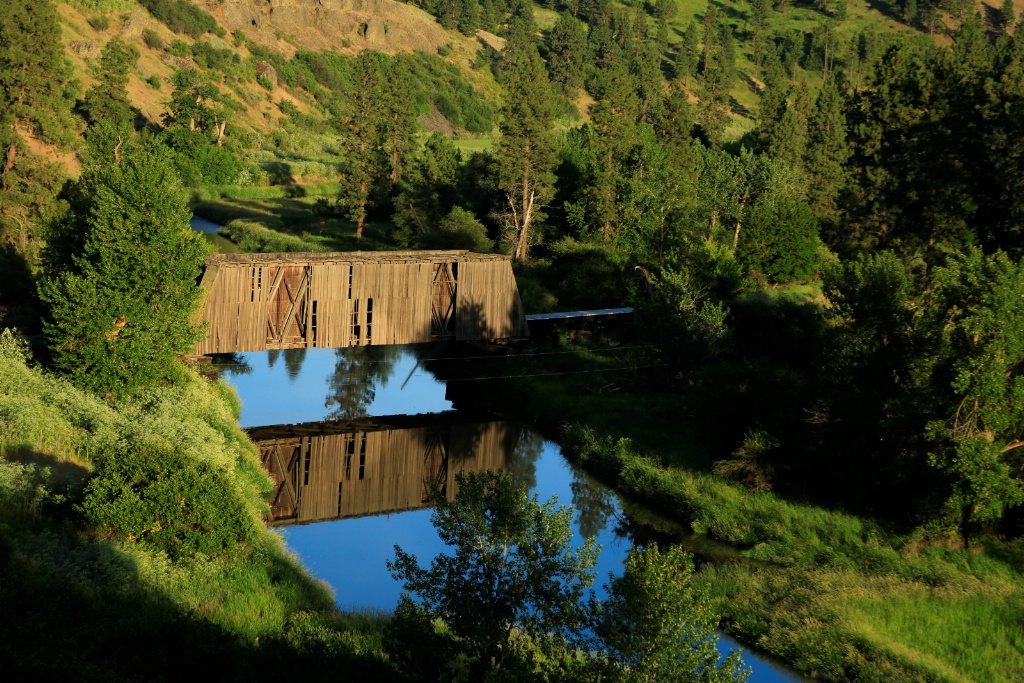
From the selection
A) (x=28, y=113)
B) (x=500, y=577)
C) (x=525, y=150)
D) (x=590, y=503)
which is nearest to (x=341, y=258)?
(x=590, y=503)

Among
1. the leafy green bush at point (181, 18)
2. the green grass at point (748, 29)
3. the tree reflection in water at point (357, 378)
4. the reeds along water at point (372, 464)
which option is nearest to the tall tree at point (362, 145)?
the tree reflection in water at point (357, 378)

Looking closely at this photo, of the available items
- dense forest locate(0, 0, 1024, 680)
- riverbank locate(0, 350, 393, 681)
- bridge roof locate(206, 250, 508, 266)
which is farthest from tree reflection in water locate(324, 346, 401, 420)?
riverbank locate(0, 350, 393, 681)

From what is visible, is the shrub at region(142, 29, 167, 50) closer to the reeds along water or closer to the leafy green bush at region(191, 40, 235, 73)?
the leafy green bush at region(191, 40, 235, 73)

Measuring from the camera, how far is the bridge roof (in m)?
42.0

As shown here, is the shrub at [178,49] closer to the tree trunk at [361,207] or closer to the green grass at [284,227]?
the green grass at [284,227]

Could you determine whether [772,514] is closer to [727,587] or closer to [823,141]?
[727,587]

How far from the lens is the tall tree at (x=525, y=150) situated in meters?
63.0

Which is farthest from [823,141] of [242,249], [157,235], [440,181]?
[157,235]

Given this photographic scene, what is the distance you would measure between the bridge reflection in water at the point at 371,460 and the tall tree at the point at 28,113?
59.3 feet

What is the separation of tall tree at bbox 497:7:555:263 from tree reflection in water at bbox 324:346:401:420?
501 inches

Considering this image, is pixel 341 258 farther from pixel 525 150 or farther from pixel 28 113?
pixel 525 150

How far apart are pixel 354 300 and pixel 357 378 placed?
8.46 m

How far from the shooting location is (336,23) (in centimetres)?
15150

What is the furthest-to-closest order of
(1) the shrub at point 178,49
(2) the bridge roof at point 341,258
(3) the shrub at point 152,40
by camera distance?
(3) the shrub at point 152,40 → (1) the shrub at point 178,49 → (2) the bridge roof at point 341,258
